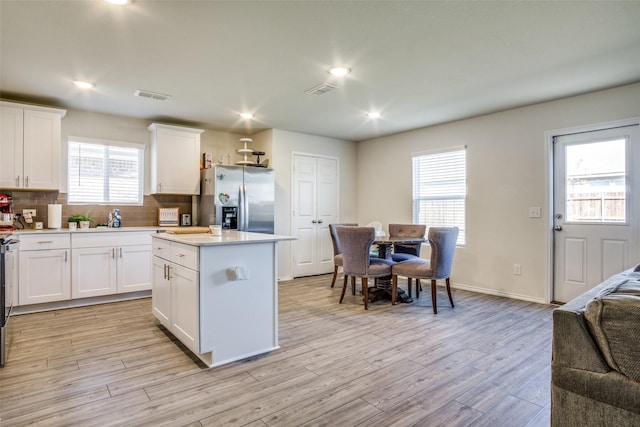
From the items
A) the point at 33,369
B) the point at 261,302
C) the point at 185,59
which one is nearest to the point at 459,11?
the point at 185,59

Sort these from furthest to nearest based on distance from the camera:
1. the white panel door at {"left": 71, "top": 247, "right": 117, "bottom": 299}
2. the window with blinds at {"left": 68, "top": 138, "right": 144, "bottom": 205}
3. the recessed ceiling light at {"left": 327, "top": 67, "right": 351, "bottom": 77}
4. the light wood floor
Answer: the window with blinds at {"left": 68, "top": 138, "right": 144, "bottom": 205} < the white panel door at {"left": 71, "top": 247, "right": 117, "bottom": 299} < the recessed ceiling light at {"left": 327, "top": 67, "right": 351, "bottom": 77} < the light wood floor

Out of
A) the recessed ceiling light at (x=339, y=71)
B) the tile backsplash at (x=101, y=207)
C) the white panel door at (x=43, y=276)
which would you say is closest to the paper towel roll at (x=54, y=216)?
the tile backsplash at (x=101, y=207)

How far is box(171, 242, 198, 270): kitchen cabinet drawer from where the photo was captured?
A: 247 cm

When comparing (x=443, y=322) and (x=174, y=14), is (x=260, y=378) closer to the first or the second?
(x=443, y=322)

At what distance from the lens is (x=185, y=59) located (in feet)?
A: 9.85


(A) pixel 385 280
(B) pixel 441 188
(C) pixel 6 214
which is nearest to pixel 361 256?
(A) pixel 385 280

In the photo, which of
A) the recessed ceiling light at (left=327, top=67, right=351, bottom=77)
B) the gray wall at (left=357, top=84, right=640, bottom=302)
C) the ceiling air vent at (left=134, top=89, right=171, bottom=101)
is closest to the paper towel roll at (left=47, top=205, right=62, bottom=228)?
the ceiling air vent at (left=134, top=89, right=171, bottom=101)

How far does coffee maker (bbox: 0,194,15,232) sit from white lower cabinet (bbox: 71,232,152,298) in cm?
65

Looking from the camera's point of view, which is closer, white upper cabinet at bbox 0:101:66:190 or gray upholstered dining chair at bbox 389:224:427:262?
white upper cabinet at bbox 0:101:66:190

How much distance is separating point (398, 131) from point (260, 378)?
4.50 m

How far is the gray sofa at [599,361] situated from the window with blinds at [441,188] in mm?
3831

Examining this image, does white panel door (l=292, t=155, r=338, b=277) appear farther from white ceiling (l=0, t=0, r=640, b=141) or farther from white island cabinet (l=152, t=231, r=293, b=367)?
white island cabinet (l=152, t=231, r=293, b=367)

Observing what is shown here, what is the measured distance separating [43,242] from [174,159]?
1.81m

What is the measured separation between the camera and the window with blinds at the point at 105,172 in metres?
4.54
